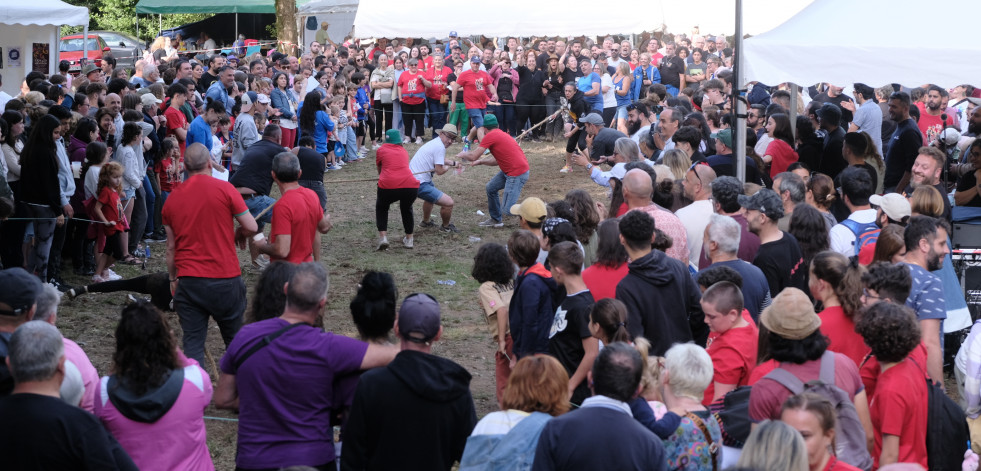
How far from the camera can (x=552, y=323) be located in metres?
5.07

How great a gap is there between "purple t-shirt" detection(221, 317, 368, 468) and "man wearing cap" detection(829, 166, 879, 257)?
3.59m

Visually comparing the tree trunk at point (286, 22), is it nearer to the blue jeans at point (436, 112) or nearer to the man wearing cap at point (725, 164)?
the blue jeans at point (436, 112)

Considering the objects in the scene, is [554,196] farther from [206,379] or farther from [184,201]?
[206,379]

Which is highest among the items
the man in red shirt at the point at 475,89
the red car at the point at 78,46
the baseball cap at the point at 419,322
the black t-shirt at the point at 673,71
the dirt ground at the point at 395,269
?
the red car at the point at 78,46

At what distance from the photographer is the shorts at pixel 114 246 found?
9211 millimetres

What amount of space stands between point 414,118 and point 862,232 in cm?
1390

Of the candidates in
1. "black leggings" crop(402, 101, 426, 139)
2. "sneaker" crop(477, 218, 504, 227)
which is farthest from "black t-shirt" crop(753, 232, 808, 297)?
"black leggings" crop(402, 101, 426, 139)

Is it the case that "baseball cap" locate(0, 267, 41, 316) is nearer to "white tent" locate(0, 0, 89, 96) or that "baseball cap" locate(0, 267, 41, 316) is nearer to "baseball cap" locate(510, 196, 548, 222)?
"baseball cap" locate(510, 196, 548, 222)

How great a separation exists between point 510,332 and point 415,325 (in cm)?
171

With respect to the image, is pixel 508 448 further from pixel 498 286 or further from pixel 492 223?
pixel 492 223

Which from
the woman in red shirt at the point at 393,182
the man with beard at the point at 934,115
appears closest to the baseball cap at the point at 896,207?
the woman in red shirt at the point at 393,182

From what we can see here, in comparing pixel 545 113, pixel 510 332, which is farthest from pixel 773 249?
pixel 545 113

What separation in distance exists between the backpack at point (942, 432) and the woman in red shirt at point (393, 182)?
26.0 feet

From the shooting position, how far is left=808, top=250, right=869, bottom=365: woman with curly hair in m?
4.54
